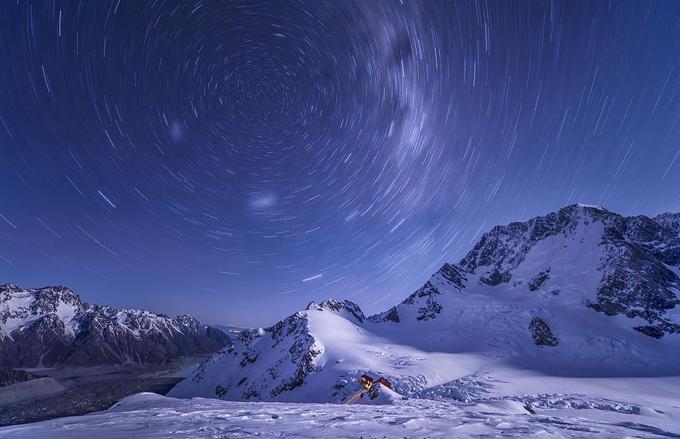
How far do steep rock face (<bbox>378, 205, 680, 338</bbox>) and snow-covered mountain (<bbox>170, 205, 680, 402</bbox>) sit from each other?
49 cm

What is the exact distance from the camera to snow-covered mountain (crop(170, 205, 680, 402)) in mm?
74938

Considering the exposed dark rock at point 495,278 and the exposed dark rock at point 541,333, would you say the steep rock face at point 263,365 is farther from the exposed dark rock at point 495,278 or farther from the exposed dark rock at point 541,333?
the exposed dark rock at point 495,278

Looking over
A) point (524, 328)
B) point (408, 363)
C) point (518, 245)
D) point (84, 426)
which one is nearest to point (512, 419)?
point (84, 426)

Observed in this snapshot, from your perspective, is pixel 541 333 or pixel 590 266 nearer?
pixel 541 333

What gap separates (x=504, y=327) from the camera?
105 meters

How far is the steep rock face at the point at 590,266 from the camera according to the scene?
4171 inches

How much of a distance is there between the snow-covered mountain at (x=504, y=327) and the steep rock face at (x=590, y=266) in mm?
485

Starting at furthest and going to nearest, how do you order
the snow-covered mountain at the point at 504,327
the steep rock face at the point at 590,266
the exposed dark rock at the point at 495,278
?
the exposed dark rock at the point at 495,278 → the steep rock face at the point at 590,266 → the snow-covered mountain at the point at 504,327

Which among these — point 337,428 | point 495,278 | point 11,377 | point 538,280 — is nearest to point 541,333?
point 538,280

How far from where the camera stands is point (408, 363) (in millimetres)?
76250

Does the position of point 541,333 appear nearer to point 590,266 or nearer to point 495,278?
point 590,266

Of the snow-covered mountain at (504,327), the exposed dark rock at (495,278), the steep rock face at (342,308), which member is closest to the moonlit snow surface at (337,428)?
the snow-covered mountain at (504,327)

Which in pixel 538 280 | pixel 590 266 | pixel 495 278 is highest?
pixel 590 266

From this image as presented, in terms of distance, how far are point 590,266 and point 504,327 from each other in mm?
52460
